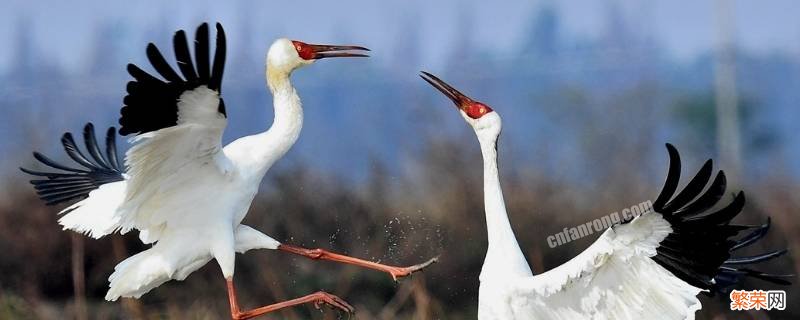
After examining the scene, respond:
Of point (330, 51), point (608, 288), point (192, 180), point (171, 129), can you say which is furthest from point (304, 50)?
point (608, 288)

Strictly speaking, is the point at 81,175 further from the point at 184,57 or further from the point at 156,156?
the point at 184,57

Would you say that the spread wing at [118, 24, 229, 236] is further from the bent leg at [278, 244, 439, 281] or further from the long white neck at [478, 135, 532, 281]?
the long white neck at [478, 135, 532, 281]

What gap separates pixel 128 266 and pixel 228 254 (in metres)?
0.49

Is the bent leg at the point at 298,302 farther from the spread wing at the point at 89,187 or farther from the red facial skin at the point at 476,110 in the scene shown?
the red facial skin at the point at 476,110

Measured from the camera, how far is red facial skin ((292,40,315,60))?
6.38 m

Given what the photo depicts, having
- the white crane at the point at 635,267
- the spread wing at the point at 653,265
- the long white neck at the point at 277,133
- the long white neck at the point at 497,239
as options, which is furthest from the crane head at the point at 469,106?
the spread wing at the point at 653,265

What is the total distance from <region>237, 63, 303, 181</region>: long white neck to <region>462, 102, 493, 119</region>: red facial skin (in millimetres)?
877

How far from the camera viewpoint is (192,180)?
5.96 m

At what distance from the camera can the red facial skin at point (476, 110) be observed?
5.70 m

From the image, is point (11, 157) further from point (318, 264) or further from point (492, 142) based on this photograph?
point (492, 142)

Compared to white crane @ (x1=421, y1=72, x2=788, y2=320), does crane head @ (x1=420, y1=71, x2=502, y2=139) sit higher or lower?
higher

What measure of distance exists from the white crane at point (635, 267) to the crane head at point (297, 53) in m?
1.25

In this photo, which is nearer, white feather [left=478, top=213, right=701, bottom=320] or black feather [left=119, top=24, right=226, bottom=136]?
white feather [left=478, top=213, right=701, bottom=320]

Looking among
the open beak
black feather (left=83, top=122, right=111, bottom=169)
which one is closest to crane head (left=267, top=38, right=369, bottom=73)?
the open beak
